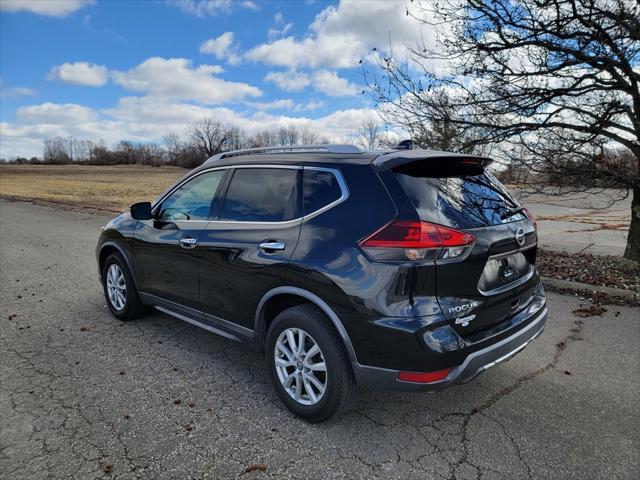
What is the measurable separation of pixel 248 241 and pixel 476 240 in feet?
5.23

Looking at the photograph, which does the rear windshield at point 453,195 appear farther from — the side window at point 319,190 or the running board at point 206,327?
the running board at point 206,327

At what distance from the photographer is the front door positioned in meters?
3.75

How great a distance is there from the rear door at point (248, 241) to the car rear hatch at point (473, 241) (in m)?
0.86

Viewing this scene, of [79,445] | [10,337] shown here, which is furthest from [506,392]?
[10,337]

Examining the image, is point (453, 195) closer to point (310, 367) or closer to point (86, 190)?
point (310, 367)

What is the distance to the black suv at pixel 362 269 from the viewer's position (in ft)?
8.18

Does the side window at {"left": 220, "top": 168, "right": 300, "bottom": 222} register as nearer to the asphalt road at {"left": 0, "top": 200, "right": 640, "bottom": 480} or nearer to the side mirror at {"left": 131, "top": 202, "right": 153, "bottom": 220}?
the side mirror at {"left": 131, "top": 202, "right": 153, "bottom": 220}

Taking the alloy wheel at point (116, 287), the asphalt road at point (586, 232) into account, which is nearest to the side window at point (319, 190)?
the alloy wheel at point (116, 287)

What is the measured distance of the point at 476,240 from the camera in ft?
8.59

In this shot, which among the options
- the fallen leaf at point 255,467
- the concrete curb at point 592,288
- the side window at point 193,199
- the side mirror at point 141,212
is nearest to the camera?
the fallen leaf at point 255,467

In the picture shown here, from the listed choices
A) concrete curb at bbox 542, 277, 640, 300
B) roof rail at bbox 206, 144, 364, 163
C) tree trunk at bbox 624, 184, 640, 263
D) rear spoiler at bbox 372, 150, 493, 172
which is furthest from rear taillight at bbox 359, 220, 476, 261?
tree trunk at bbox 624, 184, 640, 263

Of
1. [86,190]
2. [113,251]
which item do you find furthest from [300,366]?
[86,190]

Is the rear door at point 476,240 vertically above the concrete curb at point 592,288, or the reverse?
the rear door at point 476,240

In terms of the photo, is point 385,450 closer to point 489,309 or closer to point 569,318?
point 489,309
